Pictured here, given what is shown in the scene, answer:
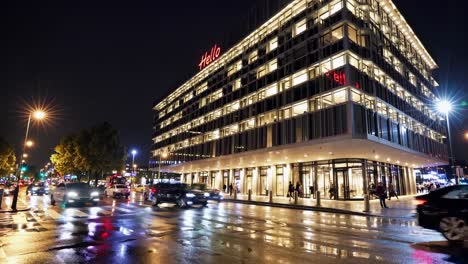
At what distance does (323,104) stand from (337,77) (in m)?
2.80

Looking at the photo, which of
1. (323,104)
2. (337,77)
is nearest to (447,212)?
(337,77)

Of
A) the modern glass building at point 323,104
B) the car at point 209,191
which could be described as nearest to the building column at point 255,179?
the modern glass building at point 323,104

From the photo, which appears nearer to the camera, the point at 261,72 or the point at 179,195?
the point at 179,195

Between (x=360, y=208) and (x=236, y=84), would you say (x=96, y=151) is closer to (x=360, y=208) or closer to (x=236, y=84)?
(x=236, y=84)

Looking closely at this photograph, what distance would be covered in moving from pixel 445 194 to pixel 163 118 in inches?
2701

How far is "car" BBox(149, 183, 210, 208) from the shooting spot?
1975cm

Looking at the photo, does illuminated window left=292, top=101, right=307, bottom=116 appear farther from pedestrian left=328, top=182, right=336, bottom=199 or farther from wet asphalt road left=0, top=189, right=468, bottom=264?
wet asphalt road left=0, top=189, right=468, bottom=264

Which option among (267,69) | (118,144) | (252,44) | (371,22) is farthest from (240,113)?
(118,144)

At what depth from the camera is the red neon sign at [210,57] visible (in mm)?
49250

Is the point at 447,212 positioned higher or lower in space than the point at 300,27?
lower

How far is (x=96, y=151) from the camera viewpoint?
49.9 m

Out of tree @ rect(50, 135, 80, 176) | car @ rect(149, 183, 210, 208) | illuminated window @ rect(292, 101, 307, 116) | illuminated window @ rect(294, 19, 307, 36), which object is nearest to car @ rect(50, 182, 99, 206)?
car @ rect(149, 183, 210, 208)

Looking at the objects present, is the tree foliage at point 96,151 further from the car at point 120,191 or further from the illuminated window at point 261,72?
the illuminated window at point 261,72

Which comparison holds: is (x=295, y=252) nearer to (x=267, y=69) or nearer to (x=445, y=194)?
(x=445, y=194)
